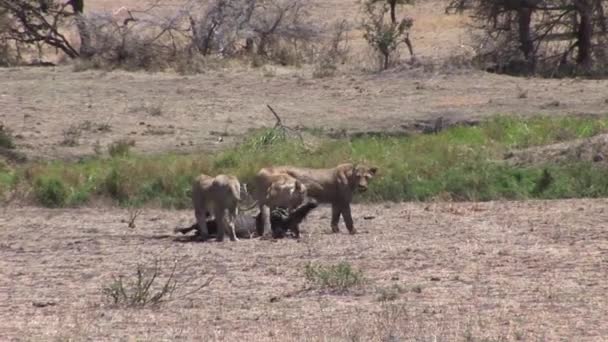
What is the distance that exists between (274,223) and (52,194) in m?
4.63

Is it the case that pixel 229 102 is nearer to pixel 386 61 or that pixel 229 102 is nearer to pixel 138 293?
pixel 386 61

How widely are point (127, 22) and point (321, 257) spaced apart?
25.0 meters

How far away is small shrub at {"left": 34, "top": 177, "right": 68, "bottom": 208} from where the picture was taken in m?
21.0

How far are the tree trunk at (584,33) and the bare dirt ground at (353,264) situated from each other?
1735 centimetres

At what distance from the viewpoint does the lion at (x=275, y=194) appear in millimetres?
17844

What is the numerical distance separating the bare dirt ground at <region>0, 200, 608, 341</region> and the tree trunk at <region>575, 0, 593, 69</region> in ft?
56.9

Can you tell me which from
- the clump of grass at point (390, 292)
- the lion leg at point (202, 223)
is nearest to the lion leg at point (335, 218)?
the lion leg at point (202, 223)

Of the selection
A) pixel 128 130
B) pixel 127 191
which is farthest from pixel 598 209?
pixel 128 130

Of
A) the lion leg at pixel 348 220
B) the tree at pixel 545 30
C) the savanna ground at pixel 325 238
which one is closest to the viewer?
the savanna ground at pixel 325 238

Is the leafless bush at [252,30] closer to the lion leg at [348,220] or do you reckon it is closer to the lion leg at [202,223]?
the lion leg at [348,220]

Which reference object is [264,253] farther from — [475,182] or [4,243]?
[475,182]

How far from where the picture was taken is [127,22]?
39.6 m

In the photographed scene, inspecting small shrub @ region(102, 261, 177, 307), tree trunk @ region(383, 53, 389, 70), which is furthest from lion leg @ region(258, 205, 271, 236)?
tree trunk @ region(383, 53, 389, 70)

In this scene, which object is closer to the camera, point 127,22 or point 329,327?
point 329,327
